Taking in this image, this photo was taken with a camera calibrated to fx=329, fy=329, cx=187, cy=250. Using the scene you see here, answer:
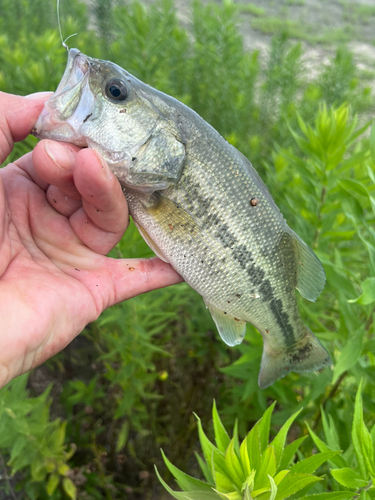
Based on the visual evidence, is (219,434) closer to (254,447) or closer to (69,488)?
(254,447)

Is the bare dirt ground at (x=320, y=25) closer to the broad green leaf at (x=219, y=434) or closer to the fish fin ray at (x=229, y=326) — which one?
the fish fin ray at (x=229, y=326)

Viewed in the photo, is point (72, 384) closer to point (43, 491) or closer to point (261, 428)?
point (43, 491)

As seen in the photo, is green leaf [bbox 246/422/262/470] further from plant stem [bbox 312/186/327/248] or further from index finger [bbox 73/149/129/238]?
plant stem [bbox 312/186/327/248]

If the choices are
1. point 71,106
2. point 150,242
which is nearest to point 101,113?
point 71,106

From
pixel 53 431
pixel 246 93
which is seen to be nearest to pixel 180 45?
pixel 246 93

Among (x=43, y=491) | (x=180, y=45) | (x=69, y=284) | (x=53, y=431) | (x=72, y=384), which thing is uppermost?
(x=180, y=45)

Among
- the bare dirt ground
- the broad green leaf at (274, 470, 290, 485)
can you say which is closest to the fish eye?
the broad green leaf at (274, 470, 290, 485)

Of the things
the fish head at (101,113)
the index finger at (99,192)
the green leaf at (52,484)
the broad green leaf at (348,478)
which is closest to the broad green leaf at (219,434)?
the broad green leaf at (348,478)
